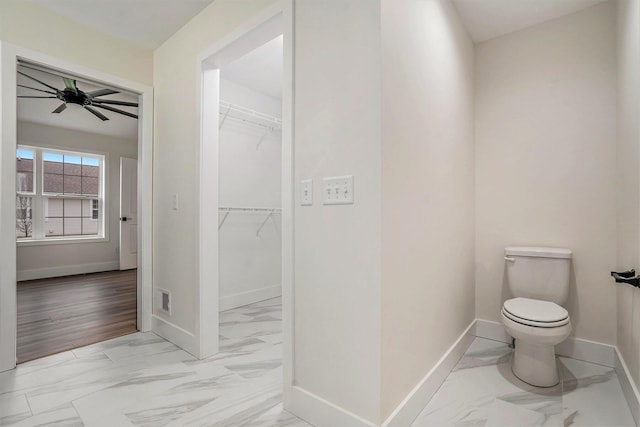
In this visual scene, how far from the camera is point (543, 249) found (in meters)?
2.23

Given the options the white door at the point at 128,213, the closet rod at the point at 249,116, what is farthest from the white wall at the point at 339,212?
the white door at the point at 128,213

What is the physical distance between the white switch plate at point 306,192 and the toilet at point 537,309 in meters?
1.39

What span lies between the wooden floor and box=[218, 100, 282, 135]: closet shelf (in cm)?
216

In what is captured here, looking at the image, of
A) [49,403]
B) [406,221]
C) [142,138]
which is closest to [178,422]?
[49,403]

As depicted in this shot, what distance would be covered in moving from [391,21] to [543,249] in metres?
1.88

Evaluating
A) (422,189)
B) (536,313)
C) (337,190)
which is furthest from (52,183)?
(536,313)

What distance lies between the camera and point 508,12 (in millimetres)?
2186

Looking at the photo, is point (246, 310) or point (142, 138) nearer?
point (142, 138)

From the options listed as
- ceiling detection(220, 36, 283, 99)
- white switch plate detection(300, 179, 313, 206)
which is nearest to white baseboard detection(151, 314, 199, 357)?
white switch plate detection(300, 179, 313, 206)

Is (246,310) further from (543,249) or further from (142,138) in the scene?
(543,249)

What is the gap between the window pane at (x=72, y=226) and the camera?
562cm

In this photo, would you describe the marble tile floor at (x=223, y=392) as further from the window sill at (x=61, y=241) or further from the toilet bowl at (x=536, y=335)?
the window sill at (x=61, y=241)

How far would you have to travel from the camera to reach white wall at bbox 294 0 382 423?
1.29 m

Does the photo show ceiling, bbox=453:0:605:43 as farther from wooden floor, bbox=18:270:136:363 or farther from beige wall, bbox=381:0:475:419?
wooden floor, bbox=18:270:136:363
